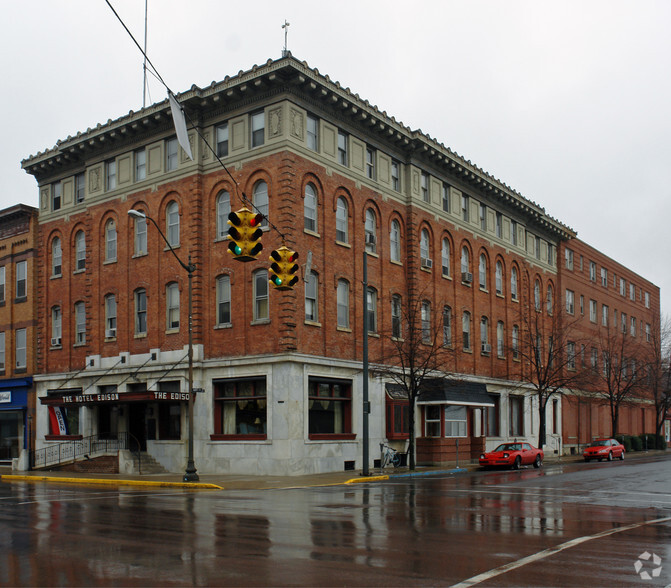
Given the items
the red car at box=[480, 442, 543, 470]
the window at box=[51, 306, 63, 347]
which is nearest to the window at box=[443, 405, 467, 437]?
the red car at box=[480, 442, 543, 470]

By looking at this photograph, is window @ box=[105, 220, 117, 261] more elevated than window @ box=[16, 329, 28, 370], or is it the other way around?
window @ box=[105, 220, 117, 261]

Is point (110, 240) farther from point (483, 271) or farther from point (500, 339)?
point (500, 339)

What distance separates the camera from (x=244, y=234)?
16.1m

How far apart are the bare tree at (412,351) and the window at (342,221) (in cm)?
479

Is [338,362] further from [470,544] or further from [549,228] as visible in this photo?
[549,228]

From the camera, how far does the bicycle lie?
34969 mm

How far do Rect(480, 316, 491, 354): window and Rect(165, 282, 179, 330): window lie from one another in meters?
19.6

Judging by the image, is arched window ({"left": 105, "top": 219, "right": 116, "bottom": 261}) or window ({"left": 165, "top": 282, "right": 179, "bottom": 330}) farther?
arched window ({"left": 105, "top": 219, "right": 116, "bottom": 261})

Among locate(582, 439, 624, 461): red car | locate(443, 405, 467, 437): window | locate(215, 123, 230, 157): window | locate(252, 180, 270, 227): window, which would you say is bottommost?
locate(582, 439, 624, 461): red car

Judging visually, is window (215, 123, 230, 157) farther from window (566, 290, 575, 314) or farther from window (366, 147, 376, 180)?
window (566, 290, 575, 314)

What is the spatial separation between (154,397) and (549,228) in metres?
34.9

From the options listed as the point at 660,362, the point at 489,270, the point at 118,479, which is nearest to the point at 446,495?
the point at 118,479

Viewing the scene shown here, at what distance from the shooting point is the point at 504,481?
27.9 metres

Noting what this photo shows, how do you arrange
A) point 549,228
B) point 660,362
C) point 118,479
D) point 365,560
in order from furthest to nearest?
point 660,362, point 549,228, point 118,479, point 365,560
